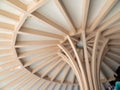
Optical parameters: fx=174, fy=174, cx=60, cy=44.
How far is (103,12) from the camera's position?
28.3ft

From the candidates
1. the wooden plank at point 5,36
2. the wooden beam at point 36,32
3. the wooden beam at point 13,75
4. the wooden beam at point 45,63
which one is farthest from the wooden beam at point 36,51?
the wooden beam at point 13,75

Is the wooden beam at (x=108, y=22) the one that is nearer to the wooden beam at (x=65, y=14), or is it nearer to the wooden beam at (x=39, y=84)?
the wooden beam at (x=65, y=14)

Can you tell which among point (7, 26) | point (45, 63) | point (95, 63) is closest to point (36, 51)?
point (45, 63)

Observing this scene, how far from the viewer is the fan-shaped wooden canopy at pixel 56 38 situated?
8461 mm

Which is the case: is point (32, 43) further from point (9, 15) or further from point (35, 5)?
point (35, 5)

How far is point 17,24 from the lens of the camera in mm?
9242

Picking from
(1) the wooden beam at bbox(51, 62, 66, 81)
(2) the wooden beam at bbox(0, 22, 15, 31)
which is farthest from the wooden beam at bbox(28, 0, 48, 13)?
(1) the wooden beam at bbox(51, 62, 66, 81)

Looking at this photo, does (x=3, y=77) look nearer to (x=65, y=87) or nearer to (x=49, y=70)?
(x=49, y=70)

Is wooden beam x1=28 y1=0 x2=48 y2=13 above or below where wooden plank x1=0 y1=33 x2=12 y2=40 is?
above

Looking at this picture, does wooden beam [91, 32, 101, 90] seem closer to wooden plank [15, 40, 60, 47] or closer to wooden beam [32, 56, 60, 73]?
wooden plank [15, 40, 60, 47]

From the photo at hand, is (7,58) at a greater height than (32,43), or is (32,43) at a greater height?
(32,43)

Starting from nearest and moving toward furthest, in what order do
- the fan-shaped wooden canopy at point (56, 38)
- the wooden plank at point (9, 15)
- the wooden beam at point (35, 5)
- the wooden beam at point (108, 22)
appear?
the wooden beam at point (35, 5) → the fan-shaped wooden canopy at point (56, 38) → the wooden plank at point (9, 15) → the wooden beam at point (108, 22)

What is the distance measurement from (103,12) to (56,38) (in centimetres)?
355

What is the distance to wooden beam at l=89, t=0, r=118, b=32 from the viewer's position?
26.3 feet
